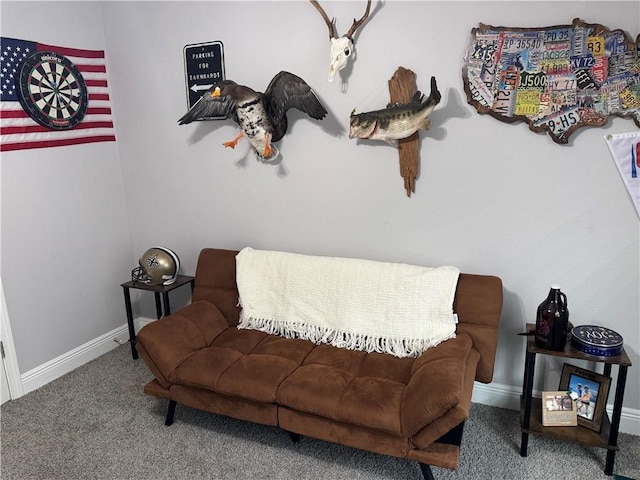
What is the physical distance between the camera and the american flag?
2.53 meters

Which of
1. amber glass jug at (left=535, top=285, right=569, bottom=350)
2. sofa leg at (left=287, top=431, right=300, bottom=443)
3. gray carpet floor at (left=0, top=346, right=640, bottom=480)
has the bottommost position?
gray carpet floor at (left=0, top=346, right=640, bottom=480)

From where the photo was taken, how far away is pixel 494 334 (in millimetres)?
2217

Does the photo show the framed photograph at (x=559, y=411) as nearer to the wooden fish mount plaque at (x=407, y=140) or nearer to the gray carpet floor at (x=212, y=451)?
the gray carpet floor at (x=212, y=451)

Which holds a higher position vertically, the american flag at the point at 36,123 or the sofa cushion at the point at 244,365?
the american flag at the point at 36,123

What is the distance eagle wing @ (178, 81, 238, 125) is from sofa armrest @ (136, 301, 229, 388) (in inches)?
41.8

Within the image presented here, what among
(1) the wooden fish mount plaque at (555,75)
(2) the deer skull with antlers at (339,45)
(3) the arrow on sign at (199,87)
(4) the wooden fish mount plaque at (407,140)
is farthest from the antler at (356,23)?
(3) the arrow on sign at (199,87)

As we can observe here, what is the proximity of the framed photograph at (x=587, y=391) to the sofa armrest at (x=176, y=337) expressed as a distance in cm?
173

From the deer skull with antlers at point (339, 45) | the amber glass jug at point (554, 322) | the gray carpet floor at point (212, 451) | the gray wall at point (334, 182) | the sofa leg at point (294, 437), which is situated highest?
the deer skull with antlers at point (339, 45)

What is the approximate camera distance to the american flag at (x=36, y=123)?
2533mm

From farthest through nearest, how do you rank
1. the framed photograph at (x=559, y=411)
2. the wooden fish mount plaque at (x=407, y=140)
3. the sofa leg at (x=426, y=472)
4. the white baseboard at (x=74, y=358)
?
the white baseboard at (x=74, y=358)
the wooden fish mount plaque at (x=407, y=140)
the framed photograph at (x=559, y=411)
the sofa leg at (x=426, y=472)

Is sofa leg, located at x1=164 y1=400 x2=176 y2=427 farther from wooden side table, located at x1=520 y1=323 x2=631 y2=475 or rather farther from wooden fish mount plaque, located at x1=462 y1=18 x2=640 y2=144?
wooden fish mount plaque, located at x1=462 y1=18 x2=640 y2=144

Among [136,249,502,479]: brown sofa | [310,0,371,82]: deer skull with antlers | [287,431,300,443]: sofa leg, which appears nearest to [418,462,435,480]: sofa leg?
[136,249,502,479]: brown sofa

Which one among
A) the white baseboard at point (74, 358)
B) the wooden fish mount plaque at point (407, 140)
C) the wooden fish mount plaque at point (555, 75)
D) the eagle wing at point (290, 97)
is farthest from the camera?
the white baseboard at point (74, 358)

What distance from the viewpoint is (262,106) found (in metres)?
2.60
